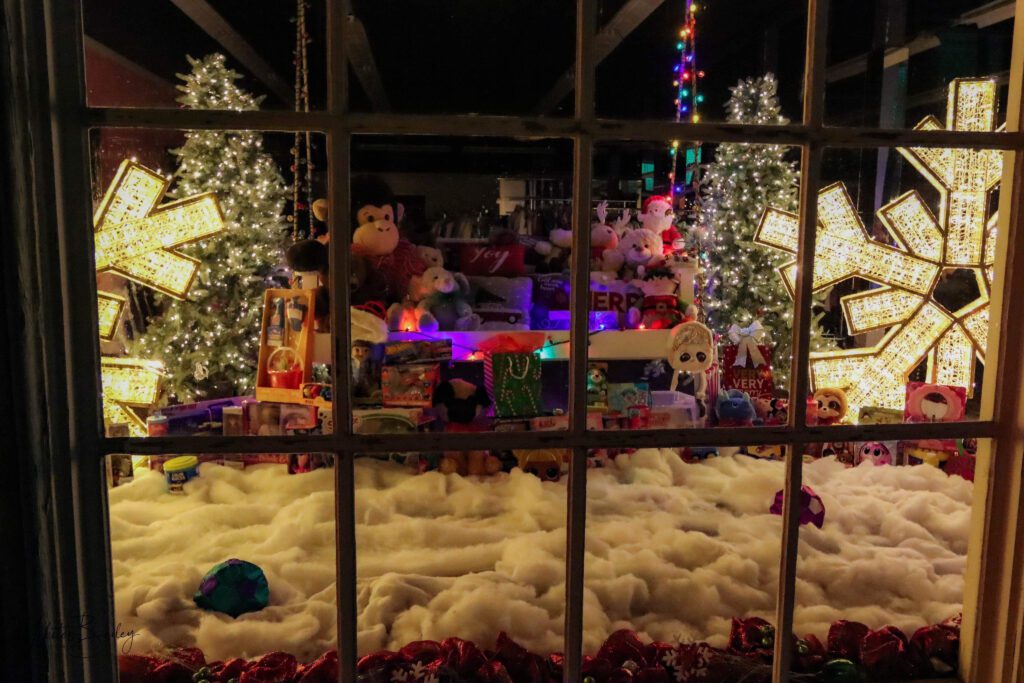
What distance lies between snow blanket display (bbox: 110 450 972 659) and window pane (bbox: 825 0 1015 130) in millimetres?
2344

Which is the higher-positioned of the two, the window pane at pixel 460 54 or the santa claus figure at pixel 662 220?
the window pane at pixel 460 54

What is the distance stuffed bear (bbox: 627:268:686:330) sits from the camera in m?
2.78

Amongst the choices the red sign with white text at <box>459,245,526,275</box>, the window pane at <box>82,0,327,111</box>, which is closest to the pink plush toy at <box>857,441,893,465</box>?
the red sign with white text at <box>459,245,526,275</box>

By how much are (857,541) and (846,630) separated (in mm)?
701

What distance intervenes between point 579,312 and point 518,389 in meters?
0.61

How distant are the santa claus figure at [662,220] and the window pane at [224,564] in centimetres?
178

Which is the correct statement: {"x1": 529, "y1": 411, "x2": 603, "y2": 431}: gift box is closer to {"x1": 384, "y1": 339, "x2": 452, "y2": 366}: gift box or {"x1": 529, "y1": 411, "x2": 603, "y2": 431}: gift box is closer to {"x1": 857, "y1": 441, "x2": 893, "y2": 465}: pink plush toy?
{"x1": 384, "y1": 339, "x2": 452, "y2": 366}: gift box

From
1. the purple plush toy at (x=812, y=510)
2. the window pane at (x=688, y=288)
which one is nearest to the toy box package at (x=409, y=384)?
the window pane at (x=688, y=288)

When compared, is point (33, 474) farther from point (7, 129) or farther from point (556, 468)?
point (556, 468)

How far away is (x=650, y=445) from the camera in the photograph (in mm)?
938

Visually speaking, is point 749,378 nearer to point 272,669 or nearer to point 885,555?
point 885,555

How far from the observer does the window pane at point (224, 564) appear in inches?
51.9

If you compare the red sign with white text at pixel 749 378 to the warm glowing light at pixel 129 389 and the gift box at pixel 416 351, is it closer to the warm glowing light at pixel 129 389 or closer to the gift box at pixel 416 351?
the gift box at pixel 416 351

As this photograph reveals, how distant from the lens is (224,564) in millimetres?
1604
